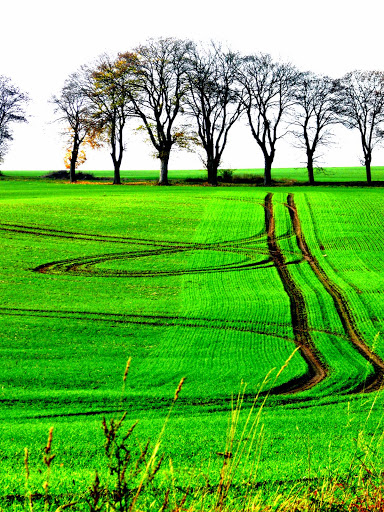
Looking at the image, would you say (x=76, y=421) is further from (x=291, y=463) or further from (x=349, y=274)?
(x=349, y=274)

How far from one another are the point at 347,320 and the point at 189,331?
7118 millimetres

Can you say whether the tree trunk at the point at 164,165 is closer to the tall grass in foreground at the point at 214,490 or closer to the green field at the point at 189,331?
the green field at the point at 189,331

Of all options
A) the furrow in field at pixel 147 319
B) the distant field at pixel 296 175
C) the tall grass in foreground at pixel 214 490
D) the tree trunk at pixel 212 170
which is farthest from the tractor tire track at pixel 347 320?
the distant field at pixel 296 175

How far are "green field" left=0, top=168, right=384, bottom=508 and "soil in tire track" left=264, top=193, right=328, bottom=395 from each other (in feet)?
0.33

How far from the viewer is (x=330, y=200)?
54281mm

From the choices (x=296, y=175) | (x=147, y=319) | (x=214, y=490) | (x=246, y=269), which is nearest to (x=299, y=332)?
(x=147, y=319)

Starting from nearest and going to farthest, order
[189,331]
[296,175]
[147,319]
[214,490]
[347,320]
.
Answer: [214,490], [189,331], [147,319], [347,320], [296,175]

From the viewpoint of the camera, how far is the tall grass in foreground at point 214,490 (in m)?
3.69

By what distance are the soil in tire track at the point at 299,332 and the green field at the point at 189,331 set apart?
0.10 meters

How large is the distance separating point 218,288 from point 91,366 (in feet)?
38.4

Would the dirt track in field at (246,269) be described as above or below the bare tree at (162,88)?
below

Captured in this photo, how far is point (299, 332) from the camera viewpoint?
2275 centimetres

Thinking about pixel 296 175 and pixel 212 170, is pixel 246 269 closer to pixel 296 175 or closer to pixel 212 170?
pixel 212 170

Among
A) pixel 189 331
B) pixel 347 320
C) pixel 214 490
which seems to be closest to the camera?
pixel 214 490
